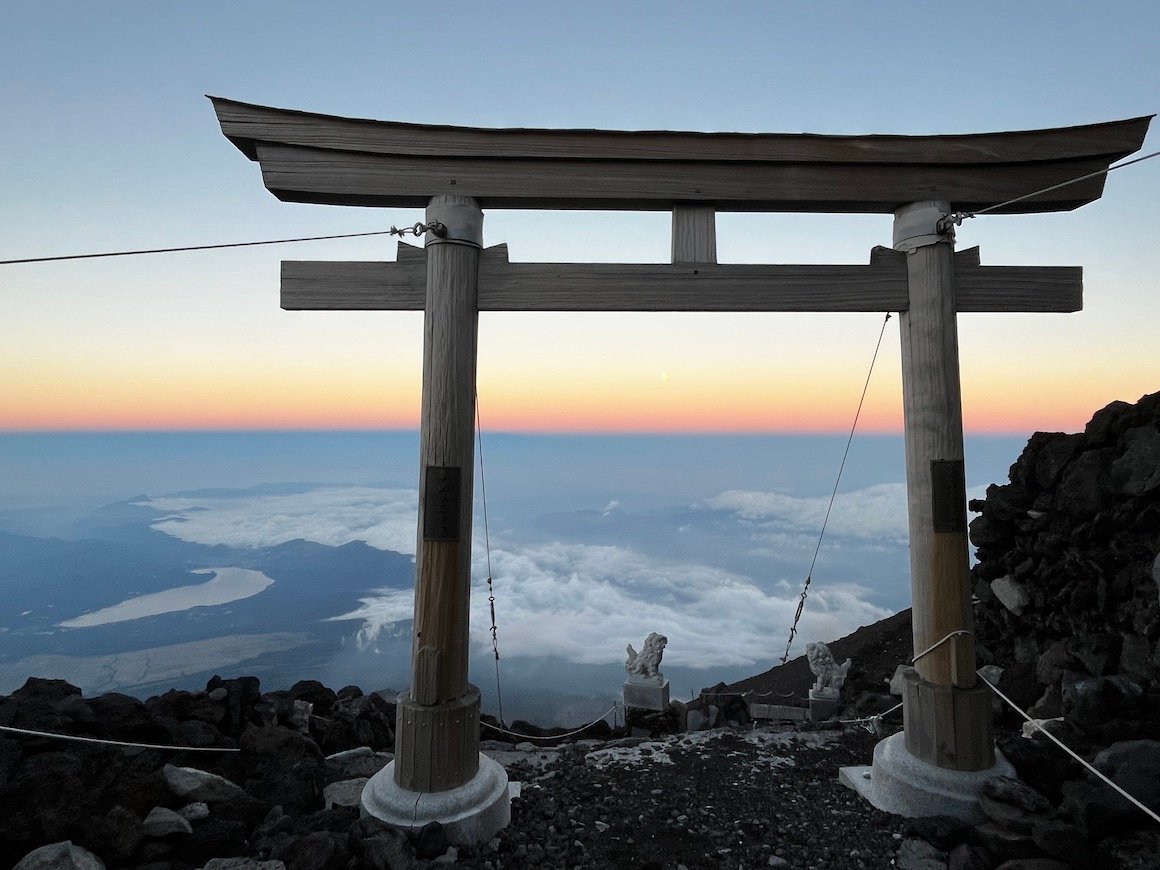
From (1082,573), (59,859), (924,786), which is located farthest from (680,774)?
(1082,573)

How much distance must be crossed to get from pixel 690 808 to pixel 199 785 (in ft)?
10.6

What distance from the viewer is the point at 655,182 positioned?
4.57 meters

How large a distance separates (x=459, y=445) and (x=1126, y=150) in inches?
209

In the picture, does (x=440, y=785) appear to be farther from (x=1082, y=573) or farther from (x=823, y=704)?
(x=1082, y=573)

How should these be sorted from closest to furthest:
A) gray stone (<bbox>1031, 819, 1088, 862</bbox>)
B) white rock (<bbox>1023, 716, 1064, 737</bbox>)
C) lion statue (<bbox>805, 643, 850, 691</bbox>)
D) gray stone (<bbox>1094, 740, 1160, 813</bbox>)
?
gray stone (<bbox>1031, 819, 1088, 862</bbox>)
gray stone (<bbox>1094, 740, 1160, 813</bbox>)
white rock (<bbox>1023, 716, 1064, 737</bbox>)
lion statue (<bbox>805, 643, 850, 691</bbox>)

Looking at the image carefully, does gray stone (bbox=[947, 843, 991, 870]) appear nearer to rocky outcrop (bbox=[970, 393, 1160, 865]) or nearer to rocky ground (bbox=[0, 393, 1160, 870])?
rocky ground (bbox=[0, 393, 1160, 870])

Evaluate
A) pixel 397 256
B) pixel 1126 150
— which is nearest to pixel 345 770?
pixel 397 256

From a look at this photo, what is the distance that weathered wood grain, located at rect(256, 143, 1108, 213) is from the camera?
4.37 m

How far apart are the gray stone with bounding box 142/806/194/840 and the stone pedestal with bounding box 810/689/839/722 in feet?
22.2

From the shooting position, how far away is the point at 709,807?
4.50 m

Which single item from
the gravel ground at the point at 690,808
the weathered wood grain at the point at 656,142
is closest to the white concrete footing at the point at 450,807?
the gravel ground at the point at 690,808

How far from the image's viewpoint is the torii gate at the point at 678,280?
163 inches

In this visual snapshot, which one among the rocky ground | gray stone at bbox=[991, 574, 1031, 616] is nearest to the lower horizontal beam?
the rocky ground

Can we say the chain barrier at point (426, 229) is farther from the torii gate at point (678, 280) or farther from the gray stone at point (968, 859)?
the gray stone at point (968, 859)
